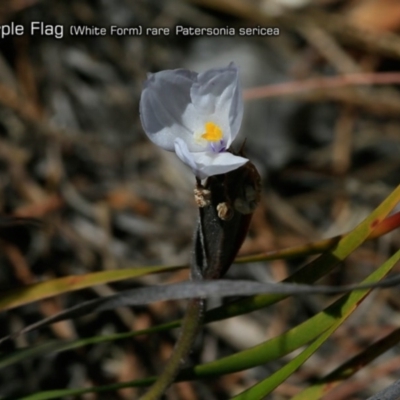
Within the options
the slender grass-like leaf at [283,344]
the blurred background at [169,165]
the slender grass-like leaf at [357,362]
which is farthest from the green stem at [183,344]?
the blurred background at [169,165]

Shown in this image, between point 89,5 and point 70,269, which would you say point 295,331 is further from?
point 89,5

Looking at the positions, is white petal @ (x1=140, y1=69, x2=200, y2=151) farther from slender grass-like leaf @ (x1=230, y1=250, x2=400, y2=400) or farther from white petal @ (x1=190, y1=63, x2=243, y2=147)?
slender grass-like leaf @ (x1=230, y1=250, x2=400, y2=400)

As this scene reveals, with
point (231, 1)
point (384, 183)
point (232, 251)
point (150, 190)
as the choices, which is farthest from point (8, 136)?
point (232, 251)

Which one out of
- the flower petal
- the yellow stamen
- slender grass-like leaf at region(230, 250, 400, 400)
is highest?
the yellow stamen

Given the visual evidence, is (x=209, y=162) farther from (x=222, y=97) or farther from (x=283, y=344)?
(x=283, y=344)

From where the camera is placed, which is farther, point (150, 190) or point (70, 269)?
point (150, 190)

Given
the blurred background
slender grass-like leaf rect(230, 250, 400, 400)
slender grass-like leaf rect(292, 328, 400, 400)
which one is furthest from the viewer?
the blurred background

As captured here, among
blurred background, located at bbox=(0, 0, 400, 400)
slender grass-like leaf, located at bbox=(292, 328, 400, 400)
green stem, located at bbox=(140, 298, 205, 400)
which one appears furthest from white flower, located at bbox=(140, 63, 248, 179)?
blurred background, located at bbox=(0, 0, 400, 400)
